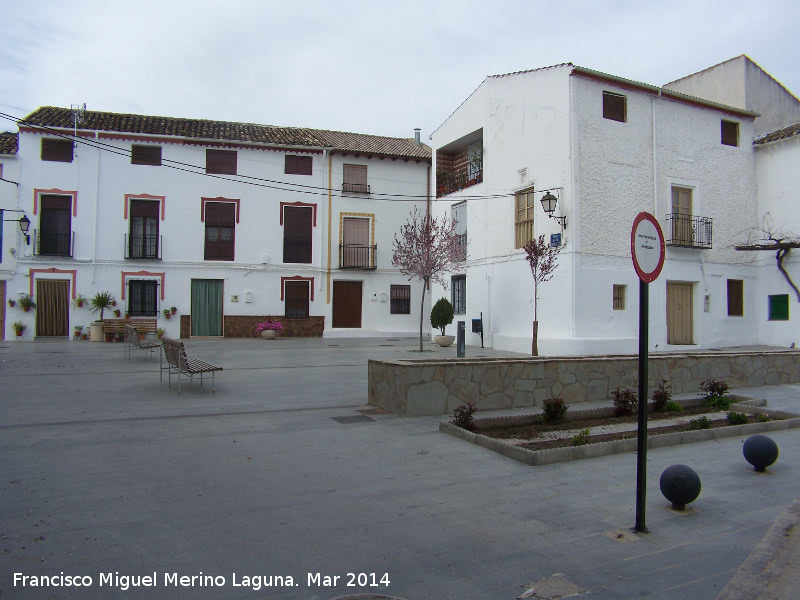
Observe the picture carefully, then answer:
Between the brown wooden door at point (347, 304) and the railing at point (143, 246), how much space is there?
774 centimetres

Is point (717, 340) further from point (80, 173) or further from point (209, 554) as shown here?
point (80, 173)

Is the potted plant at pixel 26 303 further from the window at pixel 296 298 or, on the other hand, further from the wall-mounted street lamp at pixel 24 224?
the window at pixel 296 298

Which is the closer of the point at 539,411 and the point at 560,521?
the point at 560,521

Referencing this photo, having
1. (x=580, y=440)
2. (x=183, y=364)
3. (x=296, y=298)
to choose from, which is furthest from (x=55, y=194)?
(x=580, y=440)

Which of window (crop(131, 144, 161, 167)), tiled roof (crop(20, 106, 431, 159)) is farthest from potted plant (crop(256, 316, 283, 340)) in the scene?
window (crop(131, 144, 161, 167))

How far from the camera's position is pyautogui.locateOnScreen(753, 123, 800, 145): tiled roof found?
1894 cm

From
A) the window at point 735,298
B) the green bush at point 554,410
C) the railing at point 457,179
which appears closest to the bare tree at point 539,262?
the railing at point 457,179

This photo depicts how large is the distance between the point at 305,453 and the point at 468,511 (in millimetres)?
2205

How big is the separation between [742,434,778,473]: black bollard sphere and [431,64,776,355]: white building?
10492mm

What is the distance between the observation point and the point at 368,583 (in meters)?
3.20

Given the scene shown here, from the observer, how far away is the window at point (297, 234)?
1019 inches

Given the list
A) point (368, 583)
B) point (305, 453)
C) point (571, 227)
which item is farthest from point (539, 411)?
point (571, 227)

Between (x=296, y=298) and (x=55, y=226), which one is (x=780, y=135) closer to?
(x=296, y=298)

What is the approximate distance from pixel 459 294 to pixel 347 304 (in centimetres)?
644
